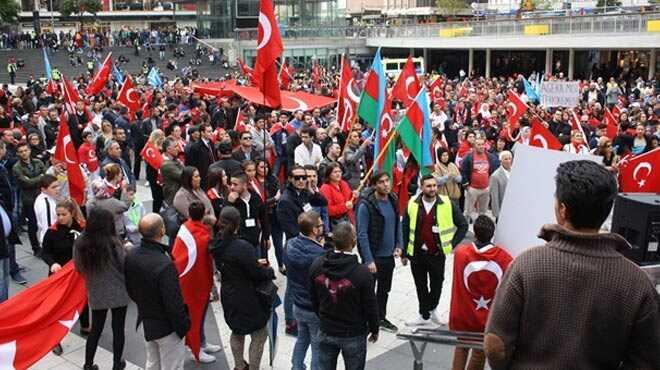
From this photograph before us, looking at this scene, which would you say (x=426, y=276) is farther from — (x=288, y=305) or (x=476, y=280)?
(x=476, y=280)

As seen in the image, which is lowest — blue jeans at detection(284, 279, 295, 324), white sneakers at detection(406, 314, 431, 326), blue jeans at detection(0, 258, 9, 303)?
white sneakers at detection(406, 314, 431, 326)

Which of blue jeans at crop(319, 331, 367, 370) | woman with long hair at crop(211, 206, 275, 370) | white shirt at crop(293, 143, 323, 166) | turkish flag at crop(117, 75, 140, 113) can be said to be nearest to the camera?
blue jeans at crop(319, 331, 367, 370)

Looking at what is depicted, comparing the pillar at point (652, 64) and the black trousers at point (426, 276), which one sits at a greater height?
the pillar at point (652, 64)

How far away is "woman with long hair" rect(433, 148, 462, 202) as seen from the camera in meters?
9.94

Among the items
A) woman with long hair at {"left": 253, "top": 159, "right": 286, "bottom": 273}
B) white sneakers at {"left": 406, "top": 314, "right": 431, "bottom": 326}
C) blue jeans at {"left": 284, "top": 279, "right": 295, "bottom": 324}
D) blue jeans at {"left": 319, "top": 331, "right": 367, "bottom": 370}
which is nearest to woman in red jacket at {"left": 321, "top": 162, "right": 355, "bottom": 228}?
woman with long hair at {"left": 253, "top": 159, "right": 286, "bottom": 273}

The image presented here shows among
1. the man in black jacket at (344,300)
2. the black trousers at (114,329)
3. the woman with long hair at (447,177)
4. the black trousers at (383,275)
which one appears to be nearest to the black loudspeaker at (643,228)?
the man in black jacket at (344,300)

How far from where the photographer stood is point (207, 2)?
200ft

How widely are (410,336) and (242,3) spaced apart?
56.2 m

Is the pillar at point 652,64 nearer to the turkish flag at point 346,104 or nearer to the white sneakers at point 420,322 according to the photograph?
the turkish flag at point 346,104

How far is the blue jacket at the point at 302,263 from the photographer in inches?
219

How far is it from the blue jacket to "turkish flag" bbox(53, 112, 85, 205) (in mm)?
3997

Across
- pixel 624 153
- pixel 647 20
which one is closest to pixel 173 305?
pixel 624 153

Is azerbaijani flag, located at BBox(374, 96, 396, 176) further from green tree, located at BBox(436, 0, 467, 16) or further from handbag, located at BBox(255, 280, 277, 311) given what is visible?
green tree, located at BBox(436, 0, 467, 16)

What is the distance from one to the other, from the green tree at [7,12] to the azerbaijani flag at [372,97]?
5134 cm
